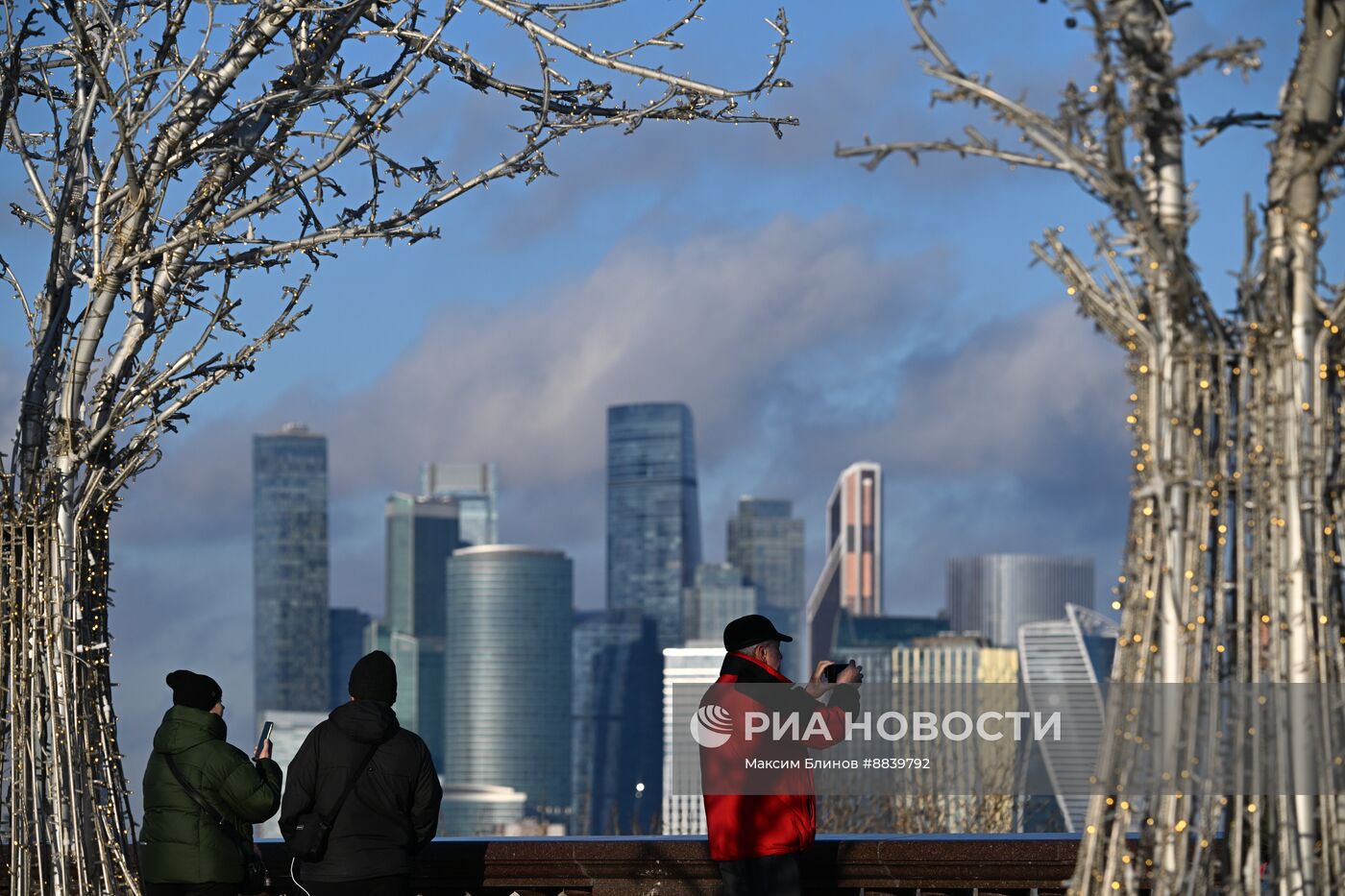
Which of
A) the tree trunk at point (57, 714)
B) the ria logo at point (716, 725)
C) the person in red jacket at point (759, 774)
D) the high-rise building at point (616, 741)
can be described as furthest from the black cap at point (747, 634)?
the high-rise building at point (616, 741)

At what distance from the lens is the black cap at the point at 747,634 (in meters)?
5.56

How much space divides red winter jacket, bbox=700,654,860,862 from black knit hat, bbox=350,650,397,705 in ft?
3.05

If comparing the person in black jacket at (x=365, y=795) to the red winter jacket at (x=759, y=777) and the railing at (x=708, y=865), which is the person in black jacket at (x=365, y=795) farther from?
the railing at (x=708, y=865)

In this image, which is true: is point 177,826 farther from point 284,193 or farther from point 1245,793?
point 1245,793

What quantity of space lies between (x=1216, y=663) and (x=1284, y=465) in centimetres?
47

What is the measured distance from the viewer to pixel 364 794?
5430 millimetres

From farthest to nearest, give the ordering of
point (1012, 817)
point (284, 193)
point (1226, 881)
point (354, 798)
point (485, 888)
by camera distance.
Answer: point (1012, 817) < point (485, 888) < point (284, 193) < point (354, 798) < point (1226, 881)

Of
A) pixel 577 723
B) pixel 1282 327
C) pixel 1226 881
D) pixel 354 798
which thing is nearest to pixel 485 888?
pixel 354 798

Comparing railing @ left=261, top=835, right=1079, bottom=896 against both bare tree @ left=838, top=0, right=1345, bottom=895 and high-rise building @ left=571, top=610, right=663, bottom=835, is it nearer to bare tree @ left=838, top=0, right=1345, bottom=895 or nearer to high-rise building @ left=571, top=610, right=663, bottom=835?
bare tree @ left=838, top=0, right=1345, bottom=895

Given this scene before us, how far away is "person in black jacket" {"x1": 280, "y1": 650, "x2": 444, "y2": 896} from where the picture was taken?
543 centimetres

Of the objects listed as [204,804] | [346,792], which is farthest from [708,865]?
[204,804]

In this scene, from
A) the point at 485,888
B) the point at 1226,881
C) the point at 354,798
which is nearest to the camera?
the point at 1226,881

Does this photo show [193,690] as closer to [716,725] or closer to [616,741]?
[716,725]

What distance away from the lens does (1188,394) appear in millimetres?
4289
